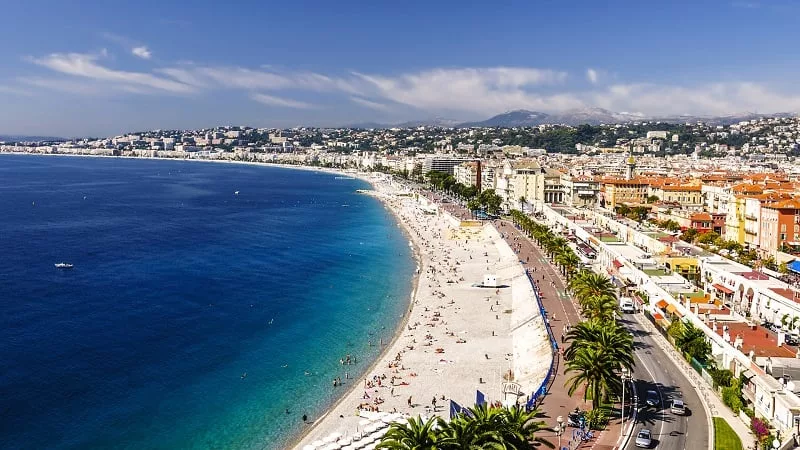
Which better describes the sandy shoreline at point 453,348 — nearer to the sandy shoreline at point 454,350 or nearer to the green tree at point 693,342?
the sandy shoreline at point 454,350

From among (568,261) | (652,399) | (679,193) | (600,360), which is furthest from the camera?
(679,193)

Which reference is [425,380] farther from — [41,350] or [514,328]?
[41,350]

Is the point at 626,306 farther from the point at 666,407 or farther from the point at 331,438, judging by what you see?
the point at 331,438

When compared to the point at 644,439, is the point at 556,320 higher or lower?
lower

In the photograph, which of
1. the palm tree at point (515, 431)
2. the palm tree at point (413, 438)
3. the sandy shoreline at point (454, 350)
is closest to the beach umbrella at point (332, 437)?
the sandy shoreline at point (454, 350)

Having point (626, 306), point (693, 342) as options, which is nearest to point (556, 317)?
point (626, 306)

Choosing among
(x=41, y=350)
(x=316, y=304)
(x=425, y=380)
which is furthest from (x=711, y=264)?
(x=41, y=350)
